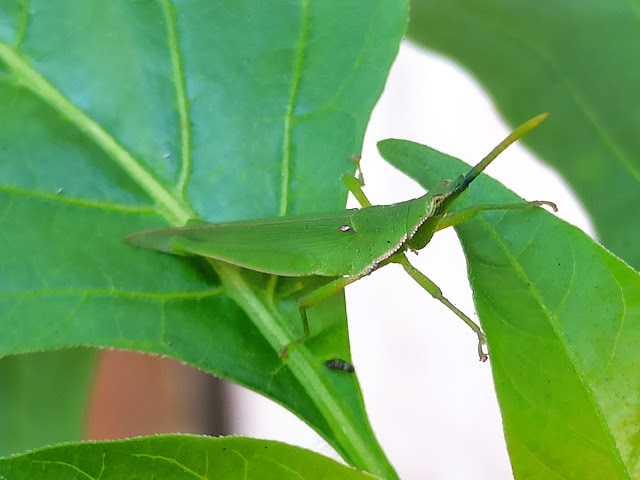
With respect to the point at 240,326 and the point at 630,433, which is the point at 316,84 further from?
the point at 630,433

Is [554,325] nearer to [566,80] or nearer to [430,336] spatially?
[566,80]

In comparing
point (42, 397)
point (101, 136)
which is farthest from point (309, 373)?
point (42, 397)

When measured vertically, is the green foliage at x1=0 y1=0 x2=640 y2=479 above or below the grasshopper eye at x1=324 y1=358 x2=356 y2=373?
above

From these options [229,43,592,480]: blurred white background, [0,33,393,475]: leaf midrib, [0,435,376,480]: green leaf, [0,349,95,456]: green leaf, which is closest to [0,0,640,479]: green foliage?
[0,33,393,475]: leaf midrib

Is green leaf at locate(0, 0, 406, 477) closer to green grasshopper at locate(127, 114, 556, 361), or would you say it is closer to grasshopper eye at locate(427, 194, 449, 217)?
green grasshopper at locate(127, 114, 556, 361)

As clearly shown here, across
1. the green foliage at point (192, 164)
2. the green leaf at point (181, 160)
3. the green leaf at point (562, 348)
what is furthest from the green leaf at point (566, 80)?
the green leaf at point (562, 348)

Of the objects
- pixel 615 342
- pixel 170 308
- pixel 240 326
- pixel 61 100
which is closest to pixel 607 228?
pixel 615 342
